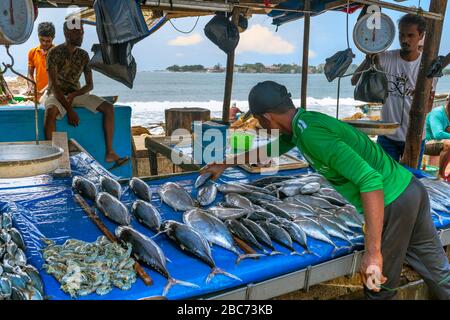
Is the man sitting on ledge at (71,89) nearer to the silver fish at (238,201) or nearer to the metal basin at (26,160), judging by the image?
the silver fish at (238,201)

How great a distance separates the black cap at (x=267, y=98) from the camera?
225 centimetres

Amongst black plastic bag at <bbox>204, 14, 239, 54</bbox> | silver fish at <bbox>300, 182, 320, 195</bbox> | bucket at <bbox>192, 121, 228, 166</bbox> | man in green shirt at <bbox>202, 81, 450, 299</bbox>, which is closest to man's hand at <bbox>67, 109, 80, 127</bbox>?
bucket at <bbox>192, 121, 228, 166</bbox>

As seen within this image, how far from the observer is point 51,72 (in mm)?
5855

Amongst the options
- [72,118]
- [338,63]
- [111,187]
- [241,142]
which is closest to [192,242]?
[111,187]

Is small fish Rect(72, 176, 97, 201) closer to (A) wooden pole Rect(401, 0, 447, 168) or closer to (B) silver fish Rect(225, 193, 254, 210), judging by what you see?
(B) silver fish Rect(225, 193, 254, 210)

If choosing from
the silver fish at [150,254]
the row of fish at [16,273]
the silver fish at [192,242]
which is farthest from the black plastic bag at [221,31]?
the row of fish at [16,273]

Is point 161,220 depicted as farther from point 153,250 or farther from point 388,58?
point 388,58

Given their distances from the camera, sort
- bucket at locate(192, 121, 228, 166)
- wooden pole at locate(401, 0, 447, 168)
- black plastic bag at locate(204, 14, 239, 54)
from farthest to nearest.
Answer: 1. bucket at locate(192, 121, 228, 166)
2. wooden pole at locate(401, 0, 447, 168)
3. black plastic bag at locate(204, 14, 239, 54)

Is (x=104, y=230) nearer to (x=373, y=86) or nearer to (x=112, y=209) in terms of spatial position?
(x=112, y=209)

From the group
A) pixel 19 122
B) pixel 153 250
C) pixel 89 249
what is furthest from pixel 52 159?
pixel 19 122

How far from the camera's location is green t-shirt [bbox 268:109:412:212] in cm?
208

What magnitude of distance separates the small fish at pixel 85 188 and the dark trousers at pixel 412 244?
2.16 m

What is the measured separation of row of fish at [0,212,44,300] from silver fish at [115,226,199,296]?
0.51 metres

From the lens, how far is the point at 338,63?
482 cm
